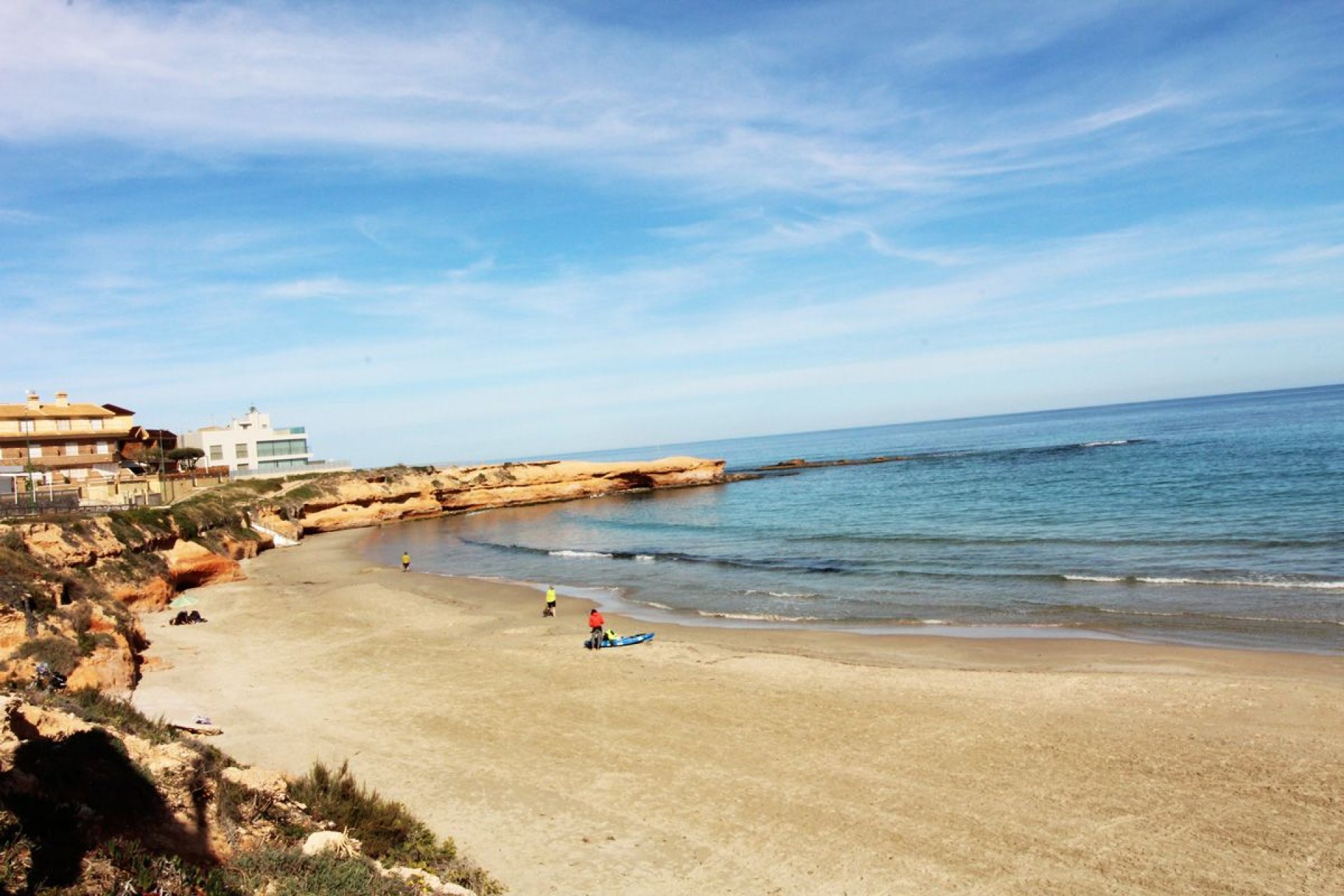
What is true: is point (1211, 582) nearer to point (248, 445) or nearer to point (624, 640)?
point (624, 640)

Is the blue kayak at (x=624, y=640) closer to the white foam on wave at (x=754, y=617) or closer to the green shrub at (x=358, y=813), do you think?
the white foam on wave at (x=754, y=617)

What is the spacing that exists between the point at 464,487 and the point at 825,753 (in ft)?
214

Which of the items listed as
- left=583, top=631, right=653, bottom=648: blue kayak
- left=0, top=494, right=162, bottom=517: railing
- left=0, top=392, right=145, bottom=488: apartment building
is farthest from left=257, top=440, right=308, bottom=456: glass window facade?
left=583, top=631, right=653, bottom=648: blue kayak

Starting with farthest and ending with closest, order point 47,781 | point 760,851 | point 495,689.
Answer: point 495,689
point 760,851
point 47,781

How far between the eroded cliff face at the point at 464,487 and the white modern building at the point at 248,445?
36.8 ft

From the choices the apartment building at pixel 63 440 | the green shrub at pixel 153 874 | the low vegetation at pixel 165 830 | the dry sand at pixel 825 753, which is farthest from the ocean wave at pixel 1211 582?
the apartment building at pixel 63 440

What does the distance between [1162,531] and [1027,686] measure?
2048 centimetres

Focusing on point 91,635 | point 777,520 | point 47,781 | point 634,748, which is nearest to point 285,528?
point 777,520

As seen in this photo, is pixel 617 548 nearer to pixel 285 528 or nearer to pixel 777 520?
pixel 777 520

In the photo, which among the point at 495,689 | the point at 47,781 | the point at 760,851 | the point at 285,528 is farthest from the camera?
the point at 285,528

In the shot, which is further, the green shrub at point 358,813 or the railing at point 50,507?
the railing at point 50,507

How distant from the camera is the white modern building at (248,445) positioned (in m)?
74.2

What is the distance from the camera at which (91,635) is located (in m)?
15.8

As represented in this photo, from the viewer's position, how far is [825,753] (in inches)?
457
